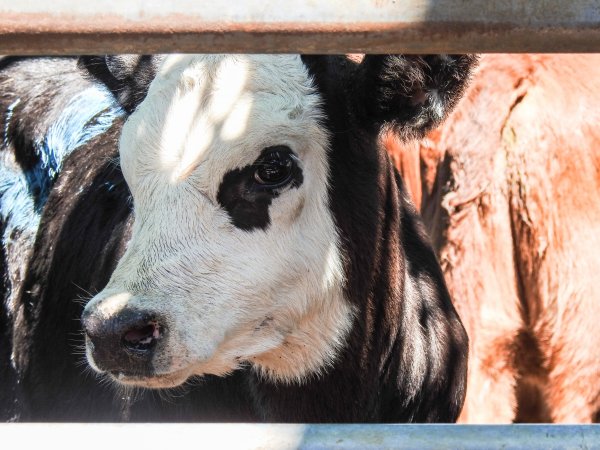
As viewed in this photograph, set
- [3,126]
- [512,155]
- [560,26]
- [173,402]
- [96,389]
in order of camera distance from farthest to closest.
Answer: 1. [512,155]
2. [3,126]
3. [96,389]
4. [173,402]
5. [560,26]

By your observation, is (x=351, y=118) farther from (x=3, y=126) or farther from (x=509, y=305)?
(x=509, y=305)

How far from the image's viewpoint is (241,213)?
2.67 meters

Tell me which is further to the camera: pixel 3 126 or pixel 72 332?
pixel 3 126

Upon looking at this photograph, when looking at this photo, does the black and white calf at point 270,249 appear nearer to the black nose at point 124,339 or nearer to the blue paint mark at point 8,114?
the black nose at point 124,339

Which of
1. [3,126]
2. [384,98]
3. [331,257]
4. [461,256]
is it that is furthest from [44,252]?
[461,256]

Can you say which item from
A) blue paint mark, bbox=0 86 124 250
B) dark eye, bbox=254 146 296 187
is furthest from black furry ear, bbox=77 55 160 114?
dark eye, bbox=254 146 296 187

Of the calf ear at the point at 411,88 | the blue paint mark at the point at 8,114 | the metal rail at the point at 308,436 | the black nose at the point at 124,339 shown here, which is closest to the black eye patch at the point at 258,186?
the calf ear at the point at 411,88

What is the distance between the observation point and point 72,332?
3.63 m

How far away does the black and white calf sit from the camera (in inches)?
99.3

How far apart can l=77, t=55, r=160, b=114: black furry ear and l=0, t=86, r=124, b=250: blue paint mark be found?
0.57 metres

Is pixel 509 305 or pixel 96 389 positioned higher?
pixel 509 305

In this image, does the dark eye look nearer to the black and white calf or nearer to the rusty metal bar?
the black and white calf

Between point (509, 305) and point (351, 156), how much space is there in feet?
7.20

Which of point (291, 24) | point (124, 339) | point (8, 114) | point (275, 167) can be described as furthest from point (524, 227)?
point (291, 24)
